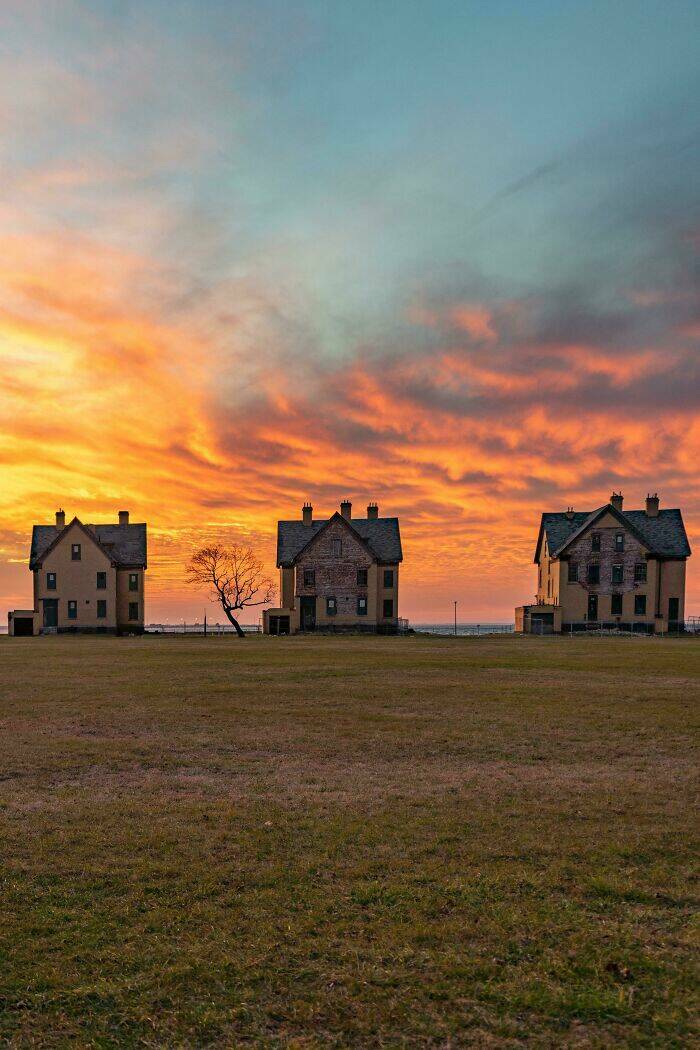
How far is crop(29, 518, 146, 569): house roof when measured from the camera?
70562 mm

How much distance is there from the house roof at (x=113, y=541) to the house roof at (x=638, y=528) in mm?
43684

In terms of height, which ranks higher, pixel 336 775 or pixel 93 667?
pixel 336 775

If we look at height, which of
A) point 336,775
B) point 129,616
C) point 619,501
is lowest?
point 129,616

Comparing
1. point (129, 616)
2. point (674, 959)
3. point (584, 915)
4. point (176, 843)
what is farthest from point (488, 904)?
point (129, 616)

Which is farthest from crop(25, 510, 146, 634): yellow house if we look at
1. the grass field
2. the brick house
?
the grass field

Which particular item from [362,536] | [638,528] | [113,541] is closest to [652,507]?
[638,528]

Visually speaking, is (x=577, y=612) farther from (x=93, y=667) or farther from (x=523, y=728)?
(x=523, y=728)

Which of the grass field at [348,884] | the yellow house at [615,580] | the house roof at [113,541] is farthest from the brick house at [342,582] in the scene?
the grass field at [348,884]

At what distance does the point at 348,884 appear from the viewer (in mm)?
6160

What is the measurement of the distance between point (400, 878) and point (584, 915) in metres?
1.63

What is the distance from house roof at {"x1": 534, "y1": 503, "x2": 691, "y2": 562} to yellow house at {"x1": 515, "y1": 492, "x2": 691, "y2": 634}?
10 cm

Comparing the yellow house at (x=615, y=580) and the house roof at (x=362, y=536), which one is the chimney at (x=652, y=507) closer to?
the yellow house at (x=615, y=580)

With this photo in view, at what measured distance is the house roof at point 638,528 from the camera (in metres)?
67.2

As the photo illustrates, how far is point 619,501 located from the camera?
70.8m
